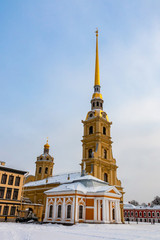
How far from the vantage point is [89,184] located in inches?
1387

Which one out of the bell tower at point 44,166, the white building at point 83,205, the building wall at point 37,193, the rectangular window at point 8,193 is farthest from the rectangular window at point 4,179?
the bell tower at point 44,166

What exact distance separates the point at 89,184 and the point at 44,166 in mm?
27581

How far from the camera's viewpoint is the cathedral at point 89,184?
103 ft

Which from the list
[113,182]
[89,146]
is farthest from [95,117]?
[113,182]

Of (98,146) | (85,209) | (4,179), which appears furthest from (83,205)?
(98,146)

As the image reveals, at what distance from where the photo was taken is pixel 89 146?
48.6 meters

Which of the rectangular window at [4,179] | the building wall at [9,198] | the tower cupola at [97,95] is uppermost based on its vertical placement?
the tower cupola at [97,95]

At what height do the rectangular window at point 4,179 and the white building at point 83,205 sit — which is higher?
the rectangular window at point 4,179

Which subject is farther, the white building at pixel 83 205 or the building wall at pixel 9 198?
the building wall at pixel 9 198

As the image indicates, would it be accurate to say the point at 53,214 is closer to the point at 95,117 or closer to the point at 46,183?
the point at 46,183

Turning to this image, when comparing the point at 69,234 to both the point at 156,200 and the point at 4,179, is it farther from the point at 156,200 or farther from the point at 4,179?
the point at 156,200

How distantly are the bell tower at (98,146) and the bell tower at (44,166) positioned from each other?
16.4 m

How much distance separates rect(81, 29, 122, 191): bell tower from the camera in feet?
146

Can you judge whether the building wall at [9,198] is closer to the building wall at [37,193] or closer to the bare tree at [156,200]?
the building wall at [37,193]
